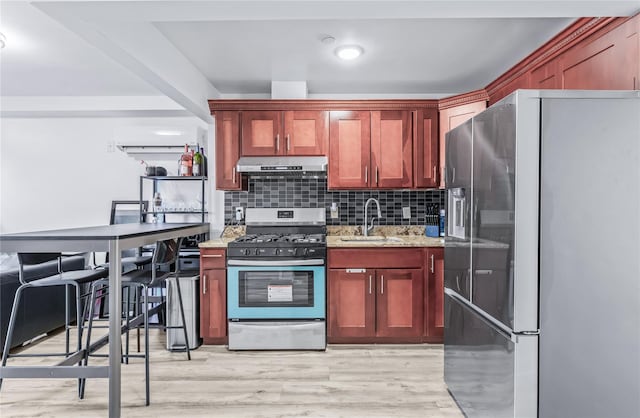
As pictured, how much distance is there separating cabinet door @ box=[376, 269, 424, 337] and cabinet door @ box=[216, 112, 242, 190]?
164cm

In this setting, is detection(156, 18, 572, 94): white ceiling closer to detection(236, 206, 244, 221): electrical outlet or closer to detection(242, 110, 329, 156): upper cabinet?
detection(242, 110, 329, 156): upper cabinet

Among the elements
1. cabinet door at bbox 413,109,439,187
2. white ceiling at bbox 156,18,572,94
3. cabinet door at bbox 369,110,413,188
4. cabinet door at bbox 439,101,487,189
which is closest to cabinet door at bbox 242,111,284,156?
white ceiling at bbox 156,18,572,94

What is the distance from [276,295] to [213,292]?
558mm

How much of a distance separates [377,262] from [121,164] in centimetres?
315

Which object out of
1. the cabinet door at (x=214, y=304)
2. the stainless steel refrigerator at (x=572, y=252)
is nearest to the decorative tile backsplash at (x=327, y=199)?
the cabinet door at (x=214, y=304)

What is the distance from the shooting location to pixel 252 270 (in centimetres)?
299

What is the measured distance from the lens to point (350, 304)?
9.93 feet

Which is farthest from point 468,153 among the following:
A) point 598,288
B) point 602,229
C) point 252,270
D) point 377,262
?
point 252,270

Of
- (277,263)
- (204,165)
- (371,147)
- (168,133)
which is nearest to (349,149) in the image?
(371,147)

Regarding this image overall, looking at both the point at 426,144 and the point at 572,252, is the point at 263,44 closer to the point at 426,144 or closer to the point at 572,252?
the point at 426,144

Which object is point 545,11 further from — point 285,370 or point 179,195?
point 179,195

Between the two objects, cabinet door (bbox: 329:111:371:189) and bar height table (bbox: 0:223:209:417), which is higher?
cabinet door (bbox: 329:111:371:189)

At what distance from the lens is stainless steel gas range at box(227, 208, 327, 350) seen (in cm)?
296

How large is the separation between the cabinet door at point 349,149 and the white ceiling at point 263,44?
38 cm
